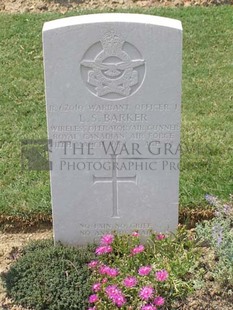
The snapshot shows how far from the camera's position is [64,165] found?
4344 millimetres

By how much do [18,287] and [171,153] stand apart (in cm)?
135

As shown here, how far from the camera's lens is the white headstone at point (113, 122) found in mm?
3938

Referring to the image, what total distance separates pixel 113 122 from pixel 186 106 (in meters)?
2.45

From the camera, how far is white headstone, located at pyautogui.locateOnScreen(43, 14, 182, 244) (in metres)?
3.94

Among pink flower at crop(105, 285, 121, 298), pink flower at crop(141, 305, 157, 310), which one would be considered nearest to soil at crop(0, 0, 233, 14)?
pink flower at crop(105, 285, 121, 298)

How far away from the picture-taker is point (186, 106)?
6527 millimetres

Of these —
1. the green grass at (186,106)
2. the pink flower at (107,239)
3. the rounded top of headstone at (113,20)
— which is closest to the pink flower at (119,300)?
the pink flower at (107,239)

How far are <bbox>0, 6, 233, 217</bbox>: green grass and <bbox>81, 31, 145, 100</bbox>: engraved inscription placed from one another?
130 cm

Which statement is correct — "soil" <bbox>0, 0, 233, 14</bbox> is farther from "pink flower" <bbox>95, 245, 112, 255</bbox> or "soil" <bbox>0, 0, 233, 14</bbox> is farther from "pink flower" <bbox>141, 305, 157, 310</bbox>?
"pink flower" <bbox>141, 305, 157, 310</bbox>

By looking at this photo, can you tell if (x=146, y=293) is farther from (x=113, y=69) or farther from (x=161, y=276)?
(x=113, y=69)

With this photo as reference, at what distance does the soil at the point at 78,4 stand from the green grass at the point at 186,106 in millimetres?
357

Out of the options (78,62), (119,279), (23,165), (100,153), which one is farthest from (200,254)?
(23,165)

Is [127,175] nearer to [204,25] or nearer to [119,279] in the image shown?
[119,279]

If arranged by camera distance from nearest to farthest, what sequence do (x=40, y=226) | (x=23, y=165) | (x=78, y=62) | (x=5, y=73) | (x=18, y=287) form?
(x=78, y=62)
(x=18, y=287)
(x=40, y=226)
(x=23, y=165)
(x=5, y=73)
